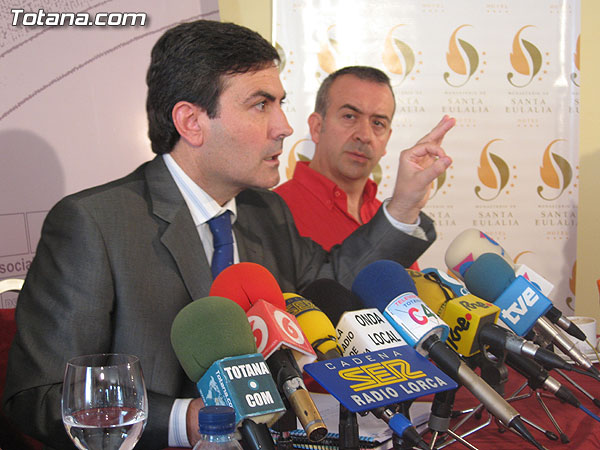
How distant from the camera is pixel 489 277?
1311 mm

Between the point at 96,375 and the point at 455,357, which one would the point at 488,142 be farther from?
the point at 96,375

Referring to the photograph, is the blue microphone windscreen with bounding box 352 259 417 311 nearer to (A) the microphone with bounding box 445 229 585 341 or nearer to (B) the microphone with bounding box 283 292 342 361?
(B) the microphone with bounding box 283 292 342 361

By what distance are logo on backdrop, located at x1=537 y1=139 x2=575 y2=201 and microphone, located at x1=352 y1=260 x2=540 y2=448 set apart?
2541 mm

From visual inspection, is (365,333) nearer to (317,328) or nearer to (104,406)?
(317,328)

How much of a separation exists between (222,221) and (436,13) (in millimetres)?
2157

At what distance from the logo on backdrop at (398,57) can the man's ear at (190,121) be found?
72.9 inches

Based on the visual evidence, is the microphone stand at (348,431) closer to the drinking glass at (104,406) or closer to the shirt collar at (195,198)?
the drinking glass at (104,406)

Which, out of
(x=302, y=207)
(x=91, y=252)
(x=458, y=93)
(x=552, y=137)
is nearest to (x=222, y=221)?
(x=91, y=252)

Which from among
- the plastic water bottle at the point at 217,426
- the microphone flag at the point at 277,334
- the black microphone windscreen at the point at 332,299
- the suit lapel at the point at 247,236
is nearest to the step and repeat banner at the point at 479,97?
the suit lapel at the point at 247,236

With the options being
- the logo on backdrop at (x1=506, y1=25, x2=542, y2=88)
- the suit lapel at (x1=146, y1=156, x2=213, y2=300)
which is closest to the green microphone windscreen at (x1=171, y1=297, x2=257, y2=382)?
the suit lapel at (x1=146, y1=156, x2=213, y2=300)

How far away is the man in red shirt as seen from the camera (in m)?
2.79

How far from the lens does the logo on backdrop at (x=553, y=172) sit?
3418mm

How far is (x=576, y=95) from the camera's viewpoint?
3400 millimetres

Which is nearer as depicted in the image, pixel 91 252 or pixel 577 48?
pixel 91 252
